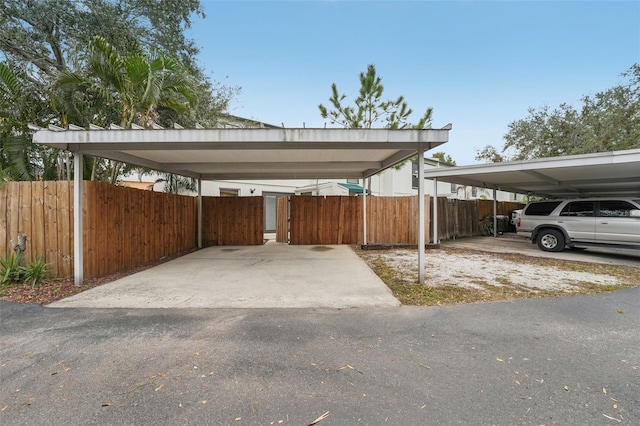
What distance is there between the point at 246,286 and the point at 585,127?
19.7 m

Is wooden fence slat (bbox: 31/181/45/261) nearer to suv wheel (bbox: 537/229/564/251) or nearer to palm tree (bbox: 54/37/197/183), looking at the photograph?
palm tree (bbox: 54/37/197/183)

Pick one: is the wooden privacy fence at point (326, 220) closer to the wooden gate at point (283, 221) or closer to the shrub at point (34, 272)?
the wooden gate at point (283, 221)

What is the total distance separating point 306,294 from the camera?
467 cm

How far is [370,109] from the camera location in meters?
12.0

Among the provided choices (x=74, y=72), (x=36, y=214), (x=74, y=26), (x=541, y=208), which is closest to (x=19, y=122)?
(x=74, y=72)

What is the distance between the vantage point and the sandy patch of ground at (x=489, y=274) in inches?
211

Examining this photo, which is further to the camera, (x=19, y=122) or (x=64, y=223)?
(x=19, y=122)

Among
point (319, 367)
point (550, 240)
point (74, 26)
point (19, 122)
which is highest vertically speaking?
point (74, 26)

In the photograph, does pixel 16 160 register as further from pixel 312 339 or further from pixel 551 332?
pixel 551 332

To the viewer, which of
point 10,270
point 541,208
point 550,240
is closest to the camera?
point 10,270

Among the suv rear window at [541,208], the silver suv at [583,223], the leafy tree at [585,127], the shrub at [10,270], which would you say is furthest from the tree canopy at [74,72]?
the leafy tree at [585,127]

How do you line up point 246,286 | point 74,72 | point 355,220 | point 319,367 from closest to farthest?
point 319,367, point 246,286, point 74,72, point 355,220

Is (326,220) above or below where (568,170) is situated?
below

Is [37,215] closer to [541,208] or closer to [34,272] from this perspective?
[34,272]
